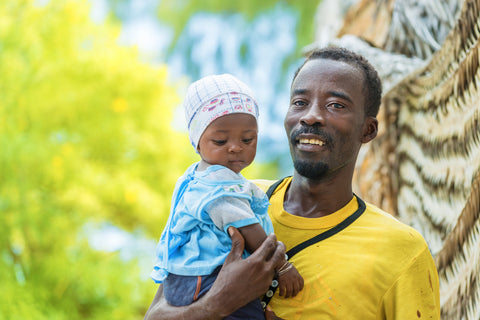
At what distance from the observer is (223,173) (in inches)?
58.7

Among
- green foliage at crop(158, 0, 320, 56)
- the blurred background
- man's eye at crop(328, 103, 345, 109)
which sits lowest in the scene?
the blurred background

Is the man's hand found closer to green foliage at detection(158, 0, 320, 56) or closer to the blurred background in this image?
the blurred background

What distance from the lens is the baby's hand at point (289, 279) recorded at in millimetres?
1494

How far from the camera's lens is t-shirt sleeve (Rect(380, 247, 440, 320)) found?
1463 millimetres

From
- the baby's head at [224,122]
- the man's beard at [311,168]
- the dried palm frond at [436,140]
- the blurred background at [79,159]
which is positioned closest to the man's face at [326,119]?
the man's beard at [311,168]

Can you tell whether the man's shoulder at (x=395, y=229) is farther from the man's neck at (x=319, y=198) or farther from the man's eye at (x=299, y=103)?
the man's eye at (x=299, y=103)

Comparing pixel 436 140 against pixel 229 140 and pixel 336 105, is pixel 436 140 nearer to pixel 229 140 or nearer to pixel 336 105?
pixel 336 105

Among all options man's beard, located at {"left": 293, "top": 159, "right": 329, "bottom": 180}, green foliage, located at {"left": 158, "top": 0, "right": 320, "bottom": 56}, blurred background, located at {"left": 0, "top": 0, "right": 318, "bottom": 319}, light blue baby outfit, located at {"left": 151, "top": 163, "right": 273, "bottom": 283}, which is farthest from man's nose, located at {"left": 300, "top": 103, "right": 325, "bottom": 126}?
green foliage, located at {"left": 158, "top": 0, "right": 320, "bottom": 56}

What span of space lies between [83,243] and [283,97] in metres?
6.92

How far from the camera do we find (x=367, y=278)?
1490mm

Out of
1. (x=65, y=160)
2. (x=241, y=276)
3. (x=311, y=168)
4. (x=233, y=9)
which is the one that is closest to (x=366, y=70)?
(x=311, y=168)

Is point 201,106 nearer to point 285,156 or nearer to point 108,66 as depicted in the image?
point 108,66

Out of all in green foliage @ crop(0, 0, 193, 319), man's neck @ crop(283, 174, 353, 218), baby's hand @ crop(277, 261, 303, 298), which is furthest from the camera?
green foliage @ crop(0, 0, 193, 319)

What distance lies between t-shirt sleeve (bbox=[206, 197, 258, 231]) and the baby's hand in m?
0.17
